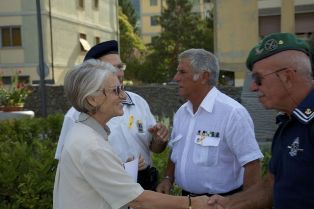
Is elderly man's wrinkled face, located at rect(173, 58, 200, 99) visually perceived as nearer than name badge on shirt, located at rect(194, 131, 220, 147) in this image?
No

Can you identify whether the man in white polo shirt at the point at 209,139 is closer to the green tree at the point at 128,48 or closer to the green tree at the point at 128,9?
the green tree at the point at 128,48

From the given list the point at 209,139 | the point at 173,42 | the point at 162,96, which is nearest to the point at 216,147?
the point at 209,139

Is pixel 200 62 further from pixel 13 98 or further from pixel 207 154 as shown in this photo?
pixel 13 98

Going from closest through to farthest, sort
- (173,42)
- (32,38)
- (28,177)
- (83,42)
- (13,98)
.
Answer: (28,177) < (13,98) < (32,38) < (83,42) < (173,42)

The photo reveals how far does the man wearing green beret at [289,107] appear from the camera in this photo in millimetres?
2016

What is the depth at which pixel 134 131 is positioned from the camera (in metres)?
3.29

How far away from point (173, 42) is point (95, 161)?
140ft

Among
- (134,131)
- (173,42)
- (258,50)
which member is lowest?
(134,131)

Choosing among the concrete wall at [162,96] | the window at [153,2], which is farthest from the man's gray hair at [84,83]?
the window at [153,2]

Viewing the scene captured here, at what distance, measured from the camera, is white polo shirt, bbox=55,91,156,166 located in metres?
3.22

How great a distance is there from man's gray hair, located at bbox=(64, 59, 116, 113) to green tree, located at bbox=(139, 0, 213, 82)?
1571 inches

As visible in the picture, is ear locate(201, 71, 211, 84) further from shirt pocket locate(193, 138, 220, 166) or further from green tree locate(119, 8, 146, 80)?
green tree locate(119, 8, 146, 80)

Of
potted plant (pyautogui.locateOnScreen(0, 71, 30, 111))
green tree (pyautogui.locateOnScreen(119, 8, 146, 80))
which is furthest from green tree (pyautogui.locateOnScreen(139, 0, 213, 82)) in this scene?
potted plant (pyautogui.locateOnScreen(0, 71, 30, 111))

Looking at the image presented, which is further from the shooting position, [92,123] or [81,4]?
[81,4]
